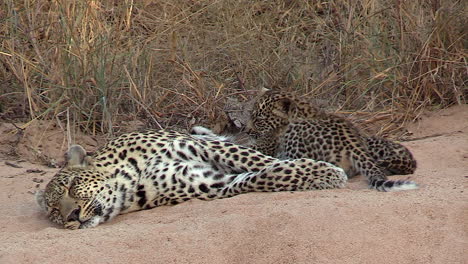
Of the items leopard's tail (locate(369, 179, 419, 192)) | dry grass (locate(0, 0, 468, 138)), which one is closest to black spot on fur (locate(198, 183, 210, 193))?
leopard's tail (locate(369, 179, 419, 192))

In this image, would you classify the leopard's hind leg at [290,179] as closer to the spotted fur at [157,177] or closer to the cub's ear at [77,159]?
the spotted fur at [157,177]

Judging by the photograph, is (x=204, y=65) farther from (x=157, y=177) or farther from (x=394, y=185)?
(x=394, y=185)

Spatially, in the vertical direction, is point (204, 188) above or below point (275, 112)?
below

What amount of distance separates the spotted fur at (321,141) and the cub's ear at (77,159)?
183cm

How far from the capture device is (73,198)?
643 cm

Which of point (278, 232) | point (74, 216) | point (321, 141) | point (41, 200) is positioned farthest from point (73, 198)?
point (321, 141)

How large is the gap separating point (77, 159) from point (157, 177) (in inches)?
24.2

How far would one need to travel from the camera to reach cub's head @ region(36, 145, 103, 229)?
6.36m

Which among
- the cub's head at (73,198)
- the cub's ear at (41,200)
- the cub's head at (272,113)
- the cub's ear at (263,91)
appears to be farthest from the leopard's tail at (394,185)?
the cub's ear at (41,200)

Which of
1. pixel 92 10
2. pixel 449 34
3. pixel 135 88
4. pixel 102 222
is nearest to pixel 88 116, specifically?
pixel 135 88

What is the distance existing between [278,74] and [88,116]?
212 cm

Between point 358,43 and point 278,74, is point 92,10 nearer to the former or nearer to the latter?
point 278,74

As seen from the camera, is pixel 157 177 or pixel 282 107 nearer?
pixel 157 177

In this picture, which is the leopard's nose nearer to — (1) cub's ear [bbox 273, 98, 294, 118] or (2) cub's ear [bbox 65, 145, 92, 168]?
(2) cub's ear [bbox 65, 145, 92, 168]
